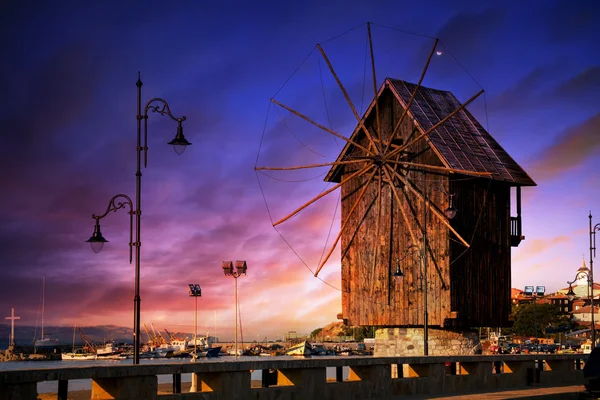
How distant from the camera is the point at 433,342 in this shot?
162 feet

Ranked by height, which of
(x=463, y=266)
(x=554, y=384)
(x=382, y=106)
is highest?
(x=382, y=106)

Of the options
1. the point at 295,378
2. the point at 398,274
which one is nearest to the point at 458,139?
the point at 398,274

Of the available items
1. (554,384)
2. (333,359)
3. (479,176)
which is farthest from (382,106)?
(333,359)

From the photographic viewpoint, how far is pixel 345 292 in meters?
52.2

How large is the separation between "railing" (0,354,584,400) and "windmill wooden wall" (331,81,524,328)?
1649 cm

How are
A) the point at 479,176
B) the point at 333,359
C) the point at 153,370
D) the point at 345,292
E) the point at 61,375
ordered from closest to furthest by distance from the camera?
the point at 61,375
the point at 153,370
the point at 333,359
the point at 479,176
the point at 345,292

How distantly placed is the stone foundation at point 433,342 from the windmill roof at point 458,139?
8710mm

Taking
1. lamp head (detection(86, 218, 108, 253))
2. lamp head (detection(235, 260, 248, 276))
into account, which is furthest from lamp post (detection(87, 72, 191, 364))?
lamp head (detection(235, 260, 248, 276))

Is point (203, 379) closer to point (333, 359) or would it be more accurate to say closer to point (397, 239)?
point (333, 359)

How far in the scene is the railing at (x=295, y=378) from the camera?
638 inches

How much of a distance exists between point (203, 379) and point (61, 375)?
3.41m

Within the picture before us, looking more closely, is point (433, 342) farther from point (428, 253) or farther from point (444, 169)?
point (444, 169)

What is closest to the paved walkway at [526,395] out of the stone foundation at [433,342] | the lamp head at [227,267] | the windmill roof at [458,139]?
the stone foundation at [433,342]

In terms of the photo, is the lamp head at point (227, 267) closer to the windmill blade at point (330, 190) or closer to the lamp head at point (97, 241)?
the windmill blade at point (330, 190)
